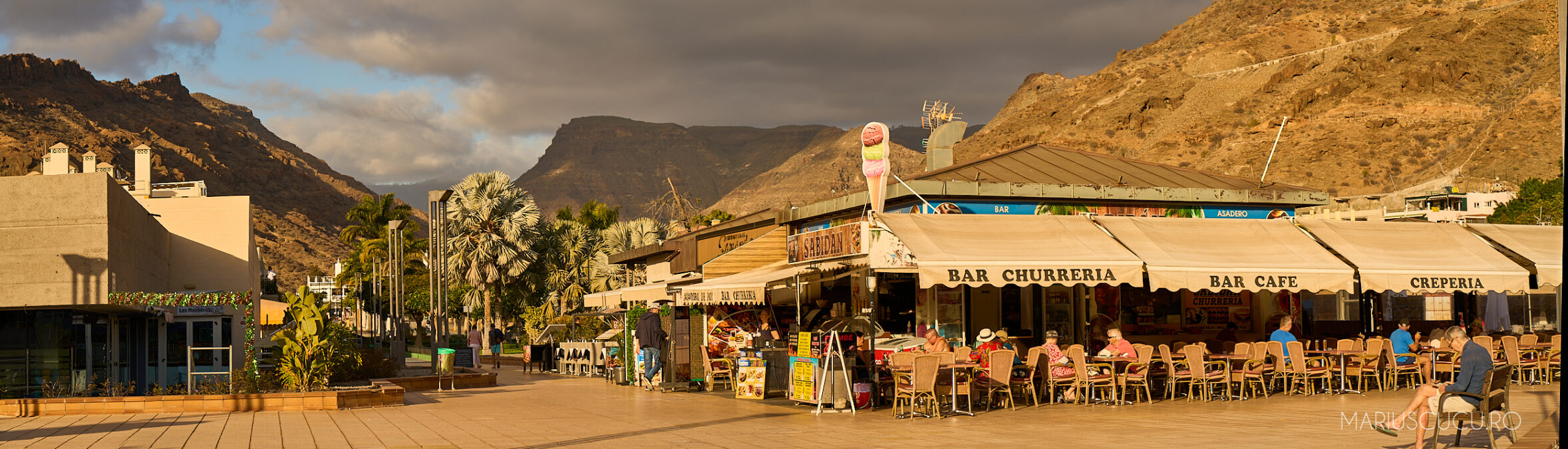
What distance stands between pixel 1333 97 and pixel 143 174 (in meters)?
86.9

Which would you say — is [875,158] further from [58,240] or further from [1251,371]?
[58,240]

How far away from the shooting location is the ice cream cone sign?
14.1 m

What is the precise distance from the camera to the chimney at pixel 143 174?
3578 centimetres

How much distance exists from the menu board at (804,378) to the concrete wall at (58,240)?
435 inches

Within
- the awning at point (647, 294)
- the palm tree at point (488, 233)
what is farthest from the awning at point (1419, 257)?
the palm tree at point (488, 233)

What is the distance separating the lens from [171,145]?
14612 cm

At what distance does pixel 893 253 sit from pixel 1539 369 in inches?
369

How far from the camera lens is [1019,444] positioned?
9.41 meters

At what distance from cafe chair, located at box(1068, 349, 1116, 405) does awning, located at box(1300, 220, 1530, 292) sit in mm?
3473

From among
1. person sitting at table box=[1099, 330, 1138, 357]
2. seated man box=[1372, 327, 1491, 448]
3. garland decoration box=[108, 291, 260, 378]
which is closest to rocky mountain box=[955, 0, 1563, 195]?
person sitting at table box=[1099, 330, 1138, 357]

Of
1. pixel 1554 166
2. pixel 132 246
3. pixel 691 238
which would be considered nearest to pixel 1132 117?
pixel 1554 166

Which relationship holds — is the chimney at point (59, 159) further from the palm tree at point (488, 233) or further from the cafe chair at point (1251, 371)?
the cafe chair at point (1251, 371)

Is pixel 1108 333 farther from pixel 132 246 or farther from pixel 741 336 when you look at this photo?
pixel 132 246

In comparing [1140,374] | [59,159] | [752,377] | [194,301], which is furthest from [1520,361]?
[59,159]
